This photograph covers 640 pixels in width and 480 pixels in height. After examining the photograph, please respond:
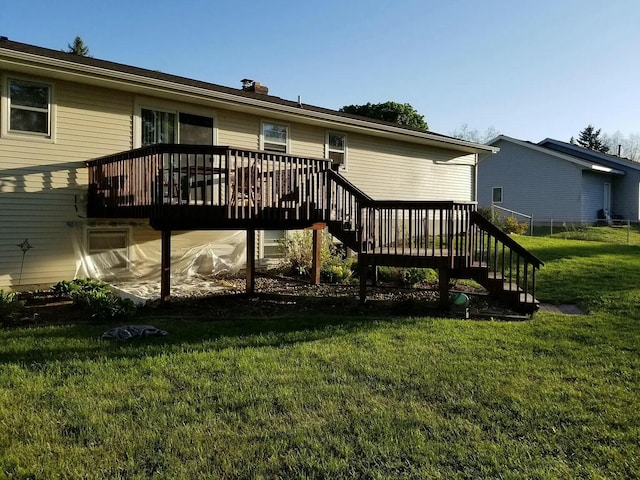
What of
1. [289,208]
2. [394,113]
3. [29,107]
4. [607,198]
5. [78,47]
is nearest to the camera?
[289,208]

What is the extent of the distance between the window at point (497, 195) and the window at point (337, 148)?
1603 cm

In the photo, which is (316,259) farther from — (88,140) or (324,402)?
(324,402)

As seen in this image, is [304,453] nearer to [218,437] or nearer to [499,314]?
[218,437]

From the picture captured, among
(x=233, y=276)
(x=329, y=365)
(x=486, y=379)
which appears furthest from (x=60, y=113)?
(x=486, y=379)

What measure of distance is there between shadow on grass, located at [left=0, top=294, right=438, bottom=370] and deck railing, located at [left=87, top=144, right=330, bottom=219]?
5.11 ft

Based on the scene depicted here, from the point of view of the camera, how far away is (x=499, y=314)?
726 cm

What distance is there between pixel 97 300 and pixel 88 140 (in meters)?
3.88

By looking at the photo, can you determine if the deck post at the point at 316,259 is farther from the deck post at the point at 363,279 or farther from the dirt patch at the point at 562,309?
the dirt patch at the point at 562,309

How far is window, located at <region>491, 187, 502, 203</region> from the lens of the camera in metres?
26.9

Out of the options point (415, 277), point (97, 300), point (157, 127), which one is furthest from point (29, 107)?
point (415, 277)

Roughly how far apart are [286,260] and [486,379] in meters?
7.57

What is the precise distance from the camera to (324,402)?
377cm

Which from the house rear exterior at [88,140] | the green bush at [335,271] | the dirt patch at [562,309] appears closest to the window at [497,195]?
the house rear exterior at [88,140]

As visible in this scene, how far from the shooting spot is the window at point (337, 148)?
13477 mm
